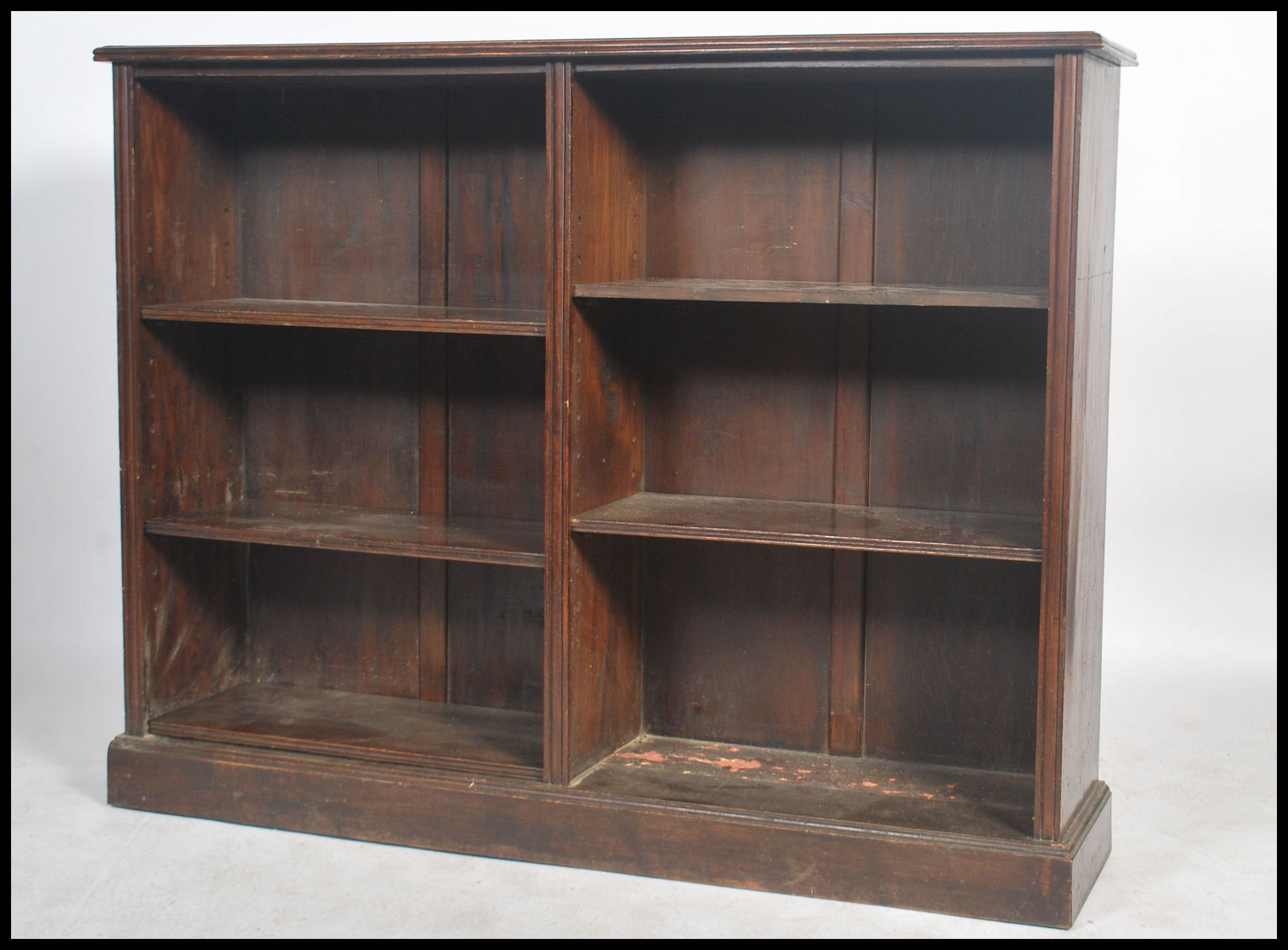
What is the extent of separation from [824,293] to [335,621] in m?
1.63

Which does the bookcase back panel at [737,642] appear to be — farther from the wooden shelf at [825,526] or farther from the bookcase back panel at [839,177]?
the bookcase back panel at [839,177]

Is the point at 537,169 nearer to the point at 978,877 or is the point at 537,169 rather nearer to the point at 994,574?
the point at 994,574

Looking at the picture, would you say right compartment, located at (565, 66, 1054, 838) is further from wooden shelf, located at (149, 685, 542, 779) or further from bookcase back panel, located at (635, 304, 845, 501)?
wooden shelf, located at (149, 685, 542, 779)

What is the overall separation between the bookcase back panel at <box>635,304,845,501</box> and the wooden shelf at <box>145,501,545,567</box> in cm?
39

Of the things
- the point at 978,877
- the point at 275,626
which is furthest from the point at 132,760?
the point at 978,877

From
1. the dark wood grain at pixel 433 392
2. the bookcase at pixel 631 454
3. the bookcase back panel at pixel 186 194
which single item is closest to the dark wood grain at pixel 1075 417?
the bookcase at pixel 631 454

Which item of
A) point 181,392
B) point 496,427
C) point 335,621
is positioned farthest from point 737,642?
point 181,392

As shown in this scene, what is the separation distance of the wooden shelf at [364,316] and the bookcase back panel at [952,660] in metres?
0.99

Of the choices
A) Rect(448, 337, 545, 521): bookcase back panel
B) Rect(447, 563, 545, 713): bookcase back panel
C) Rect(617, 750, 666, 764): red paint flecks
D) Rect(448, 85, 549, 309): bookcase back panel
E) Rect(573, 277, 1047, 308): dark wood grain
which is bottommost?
Rect(617, 750, 666, 764): red paint flecks

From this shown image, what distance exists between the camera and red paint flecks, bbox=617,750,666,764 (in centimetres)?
392

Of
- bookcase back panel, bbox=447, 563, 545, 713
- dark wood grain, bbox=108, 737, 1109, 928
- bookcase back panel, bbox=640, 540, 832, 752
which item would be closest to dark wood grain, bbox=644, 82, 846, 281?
bookcase back panel, bbox=640, 540, 832, 752

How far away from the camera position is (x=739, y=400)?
393cm

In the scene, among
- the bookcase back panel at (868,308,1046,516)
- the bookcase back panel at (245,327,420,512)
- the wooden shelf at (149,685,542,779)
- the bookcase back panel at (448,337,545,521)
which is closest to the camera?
the bookcase back panel at (868,308,1046,516)

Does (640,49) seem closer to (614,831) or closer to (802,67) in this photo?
(802,67)
